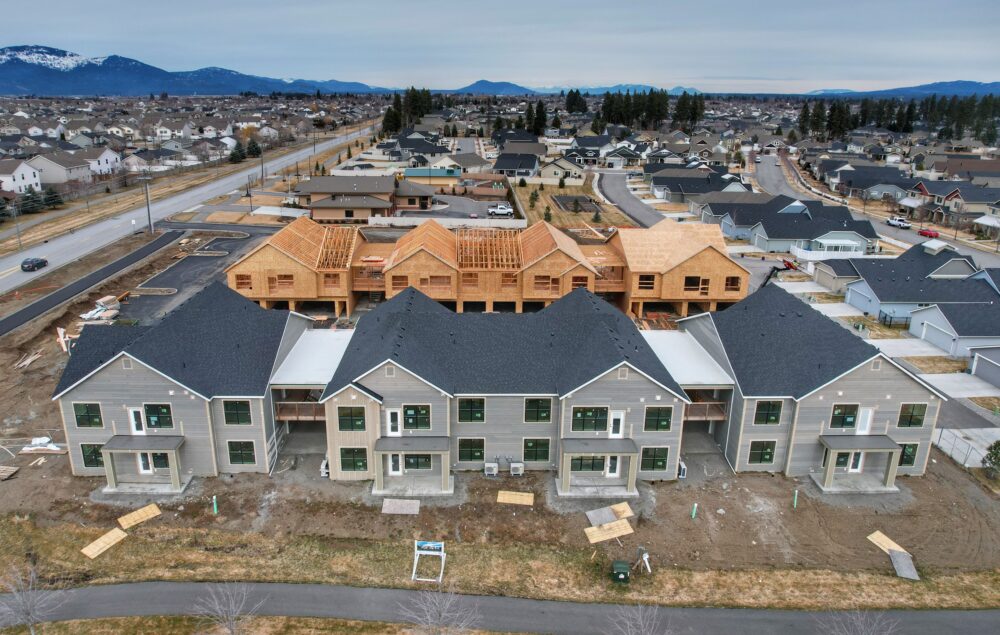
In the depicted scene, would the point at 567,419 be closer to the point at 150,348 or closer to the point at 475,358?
the point at 475,358

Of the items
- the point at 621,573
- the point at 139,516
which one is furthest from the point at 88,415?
the point at 621,573

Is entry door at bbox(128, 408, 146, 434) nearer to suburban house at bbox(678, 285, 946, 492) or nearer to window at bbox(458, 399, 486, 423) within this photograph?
window at bbox(458, 399, 486, 423)

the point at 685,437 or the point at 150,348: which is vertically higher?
the point at 150,348

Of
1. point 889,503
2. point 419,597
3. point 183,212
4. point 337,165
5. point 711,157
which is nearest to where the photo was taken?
point 419,597

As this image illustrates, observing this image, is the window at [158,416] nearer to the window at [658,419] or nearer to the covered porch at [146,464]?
the covered porch at [146,464]

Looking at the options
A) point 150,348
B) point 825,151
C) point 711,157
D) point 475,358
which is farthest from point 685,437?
point 825,151

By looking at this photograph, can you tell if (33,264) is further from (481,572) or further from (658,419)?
(658,419)

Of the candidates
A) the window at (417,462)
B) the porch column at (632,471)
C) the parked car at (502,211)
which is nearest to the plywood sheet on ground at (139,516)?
the window at (417,462)

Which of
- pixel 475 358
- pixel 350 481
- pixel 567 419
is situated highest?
pixel 475 358
